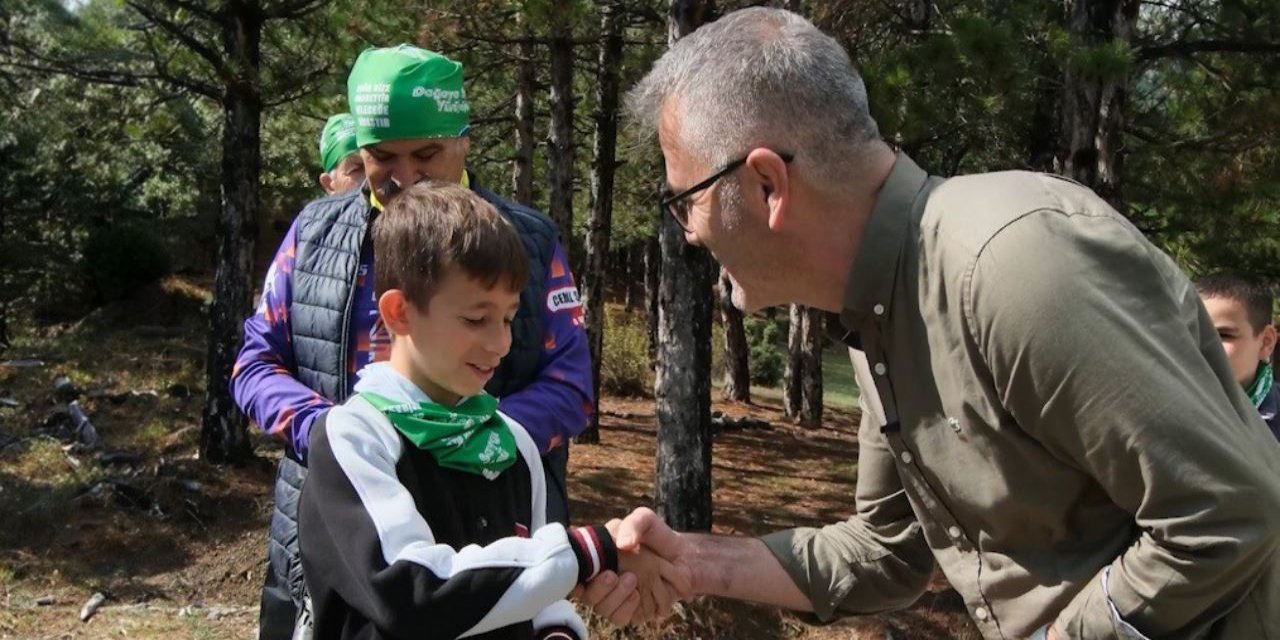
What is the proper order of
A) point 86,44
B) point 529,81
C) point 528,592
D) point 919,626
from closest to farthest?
point 528,592, point 919,626, point 86,44, point 529,81

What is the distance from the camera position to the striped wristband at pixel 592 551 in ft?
6.81

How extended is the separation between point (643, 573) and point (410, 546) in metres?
0.69

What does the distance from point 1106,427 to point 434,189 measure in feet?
4.36

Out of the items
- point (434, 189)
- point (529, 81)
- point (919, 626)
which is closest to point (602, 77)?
point (529, 81)

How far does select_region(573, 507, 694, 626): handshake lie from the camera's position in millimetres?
2320

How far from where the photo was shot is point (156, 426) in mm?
12062

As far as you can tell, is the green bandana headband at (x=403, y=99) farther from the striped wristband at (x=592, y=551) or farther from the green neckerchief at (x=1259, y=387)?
the green neckerchief at (x=1259, y=387)

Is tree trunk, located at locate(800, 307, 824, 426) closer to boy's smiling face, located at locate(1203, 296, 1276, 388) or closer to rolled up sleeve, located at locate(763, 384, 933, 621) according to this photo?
boy's smiling face, located at locate(1203, 296, 1276, 388)

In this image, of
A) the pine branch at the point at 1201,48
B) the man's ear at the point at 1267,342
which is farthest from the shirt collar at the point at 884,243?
the pine branch at the point at 1201,48

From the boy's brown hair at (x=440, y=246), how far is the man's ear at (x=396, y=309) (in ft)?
0.05

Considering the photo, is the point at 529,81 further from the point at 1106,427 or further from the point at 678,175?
the point at 1106,427

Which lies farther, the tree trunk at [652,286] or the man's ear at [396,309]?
the tree trunk at [652,286]

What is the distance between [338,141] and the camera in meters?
4.06

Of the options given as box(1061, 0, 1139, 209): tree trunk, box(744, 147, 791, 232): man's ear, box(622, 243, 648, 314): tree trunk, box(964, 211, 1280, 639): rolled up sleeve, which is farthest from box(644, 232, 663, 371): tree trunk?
box(964, 211, 1280, 639): rolled up sleeve
